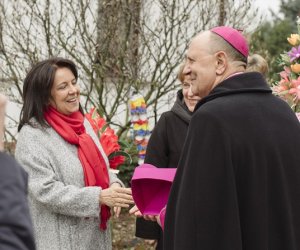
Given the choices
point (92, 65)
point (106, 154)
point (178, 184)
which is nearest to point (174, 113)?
point (106, 154)

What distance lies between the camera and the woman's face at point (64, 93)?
10.8 feet

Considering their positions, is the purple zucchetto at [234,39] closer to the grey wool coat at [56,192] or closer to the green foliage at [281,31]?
the grey wool coat at [56,192]

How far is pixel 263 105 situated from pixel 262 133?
0.13m

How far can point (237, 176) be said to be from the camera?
7.52 feet

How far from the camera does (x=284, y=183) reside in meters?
2.41

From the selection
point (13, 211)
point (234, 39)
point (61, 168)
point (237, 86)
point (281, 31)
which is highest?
point (281, 31)

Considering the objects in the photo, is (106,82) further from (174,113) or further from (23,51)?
(174,113)

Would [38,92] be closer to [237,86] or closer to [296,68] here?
[237,86]

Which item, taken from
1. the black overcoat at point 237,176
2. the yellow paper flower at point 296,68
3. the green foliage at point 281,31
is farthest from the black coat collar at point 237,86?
the green foliage at point 281,31

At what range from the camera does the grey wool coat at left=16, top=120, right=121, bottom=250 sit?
308 cm

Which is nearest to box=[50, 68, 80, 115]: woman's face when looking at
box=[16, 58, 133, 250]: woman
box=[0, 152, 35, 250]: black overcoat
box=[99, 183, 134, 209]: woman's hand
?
box=[16, 58, 133, 250]: woman

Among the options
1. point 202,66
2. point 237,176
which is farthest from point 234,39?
point 237,176

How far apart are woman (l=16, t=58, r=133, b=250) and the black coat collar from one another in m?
1.03

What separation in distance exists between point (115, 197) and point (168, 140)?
21.5 inches
